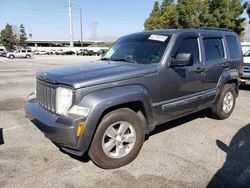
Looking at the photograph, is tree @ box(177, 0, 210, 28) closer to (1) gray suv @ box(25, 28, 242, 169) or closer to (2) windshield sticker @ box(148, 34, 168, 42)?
(1) gray suv @ box(25, 28, 242, 169)

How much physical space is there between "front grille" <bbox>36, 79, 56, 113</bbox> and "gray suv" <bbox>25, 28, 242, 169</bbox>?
0.01 m

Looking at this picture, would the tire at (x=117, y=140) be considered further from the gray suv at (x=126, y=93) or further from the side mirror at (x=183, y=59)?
the side mirror at (x=183, y=59)

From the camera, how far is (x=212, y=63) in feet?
16.8

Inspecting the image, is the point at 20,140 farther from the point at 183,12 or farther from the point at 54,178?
the point at 183,12

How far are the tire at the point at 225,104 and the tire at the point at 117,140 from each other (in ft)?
8.40

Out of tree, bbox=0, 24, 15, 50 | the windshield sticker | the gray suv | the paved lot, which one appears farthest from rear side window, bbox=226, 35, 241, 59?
tree, bbox=0, 24, 15, 50

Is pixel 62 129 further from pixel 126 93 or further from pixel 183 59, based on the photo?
pixel 183 59

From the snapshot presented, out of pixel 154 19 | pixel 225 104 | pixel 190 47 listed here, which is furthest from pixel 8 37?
pixel 190 47

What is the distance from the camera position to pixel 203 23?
90.9ft

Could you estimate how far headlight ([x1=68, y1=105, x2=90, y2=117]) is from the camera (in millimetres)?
3173

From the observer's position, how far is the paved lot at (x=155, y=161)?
10.8ft

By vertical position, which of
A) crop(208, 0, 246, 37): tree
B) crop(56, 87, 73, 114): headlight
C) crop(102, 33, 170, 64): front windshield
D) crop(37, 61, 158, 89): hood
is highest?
crop(208, 0, 246, 37): tree

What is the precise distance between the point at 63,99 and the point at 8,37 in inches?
3417

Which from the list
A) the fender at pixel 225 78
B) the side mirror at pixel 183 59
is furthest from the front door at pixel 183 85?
the fender at pixel 225 78
